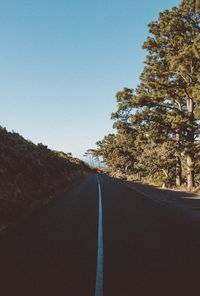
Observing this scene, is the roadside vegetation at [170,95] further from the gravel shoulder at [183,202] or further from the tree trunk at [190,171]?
the gravel shoulder at [183,202]

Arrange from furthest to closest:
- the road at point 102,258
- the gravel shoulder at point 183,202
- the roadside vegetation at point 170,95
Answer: the roadside vegetation at point 170,95
the gravel shoulder at point 183,202
the road at point 102,258

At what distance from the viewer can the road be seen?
16.3 feet

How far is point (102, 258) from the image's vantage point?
259 inches

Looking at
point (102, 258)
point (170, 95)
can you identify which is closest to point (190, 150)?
point (170, 95)

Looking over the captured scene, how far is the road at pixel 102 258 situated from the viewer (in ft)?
16.3

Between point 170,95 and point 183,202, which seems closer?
point 183,202

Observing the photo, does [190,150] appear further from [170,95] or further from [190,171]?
[170,95]

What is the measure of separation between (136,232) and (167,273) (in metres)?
3.66

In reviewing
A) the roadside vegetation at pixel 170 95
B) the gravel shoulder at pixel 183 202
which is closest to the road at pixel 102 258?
the gravel shoulder at pixel 183 202

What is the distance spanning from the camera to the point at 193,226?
1062cm

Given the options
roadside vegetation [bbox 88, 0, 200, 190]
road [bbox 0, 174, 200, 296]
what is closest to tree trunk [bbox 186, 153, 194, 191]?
roadside vegetation [bbox 88, 0, 200, 190]

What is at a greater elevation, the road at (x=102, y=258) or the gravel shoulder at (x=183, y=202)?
the gravel shoulder at (x=183, y=202)

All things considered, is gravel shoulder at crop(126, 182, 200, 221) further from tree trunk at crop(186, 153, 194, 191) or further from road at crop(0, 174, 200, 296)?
tree trunk at crop(186, 153, 194, 191)

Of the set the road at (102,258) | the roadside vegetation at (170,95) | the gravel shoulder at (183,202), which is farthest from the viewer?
the roadside vegetation at (170,95)
